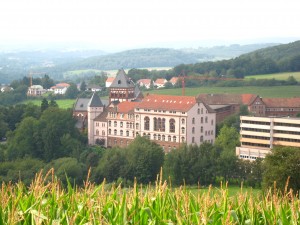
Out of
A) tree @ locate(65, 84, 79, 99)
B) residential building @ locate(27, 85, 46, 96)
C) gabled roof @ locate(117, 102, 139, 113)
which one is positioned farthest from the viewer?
residential building @ locate(27, 85, 46, 96)

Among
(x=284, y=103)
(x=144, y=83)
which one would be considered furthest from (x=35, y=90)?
(x=284, y=103)

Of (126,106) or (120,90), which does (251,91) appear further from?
(126,106)

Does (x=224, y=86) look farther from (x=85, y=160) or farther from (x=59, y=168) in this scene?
(x=59, y=168)

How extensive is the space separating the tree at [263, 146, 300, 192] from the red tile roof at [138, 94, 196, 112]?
1320 inches

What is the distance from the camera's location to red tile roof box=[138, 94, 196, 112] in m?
83.8

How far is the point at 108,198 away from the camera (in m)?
17.2

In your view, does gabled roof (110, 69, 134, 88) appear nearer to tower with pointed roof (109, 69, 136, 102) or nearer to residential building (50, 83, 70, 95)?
tower with pointed roof (109, 69, 136, 102)

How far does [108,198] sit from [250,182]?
4477cm

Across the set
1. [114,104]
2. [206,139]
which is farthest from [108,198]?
[114,104]

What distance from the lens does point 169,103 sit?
86.0m

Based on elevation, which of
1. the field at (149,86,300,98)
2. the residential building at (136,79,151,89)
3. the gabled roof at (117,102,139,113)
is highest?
the gabled roof at (117,102,139,113)

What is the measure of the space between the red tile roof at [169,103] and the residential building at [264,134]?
7001mm

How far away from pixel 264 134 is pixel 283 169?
30907 mm

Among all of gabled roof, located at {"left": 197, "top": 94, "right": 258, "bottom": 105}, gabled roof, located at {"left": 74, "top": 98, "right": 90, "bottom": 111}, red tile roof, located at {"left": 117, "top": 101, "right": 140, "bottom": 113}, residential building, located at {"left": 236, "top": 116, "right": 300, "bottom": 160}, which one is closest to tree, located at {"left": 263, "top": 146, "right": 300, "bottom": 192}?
residential building, located at {"left": 236, "top": 116, "right": 300, "bottom": 160}
